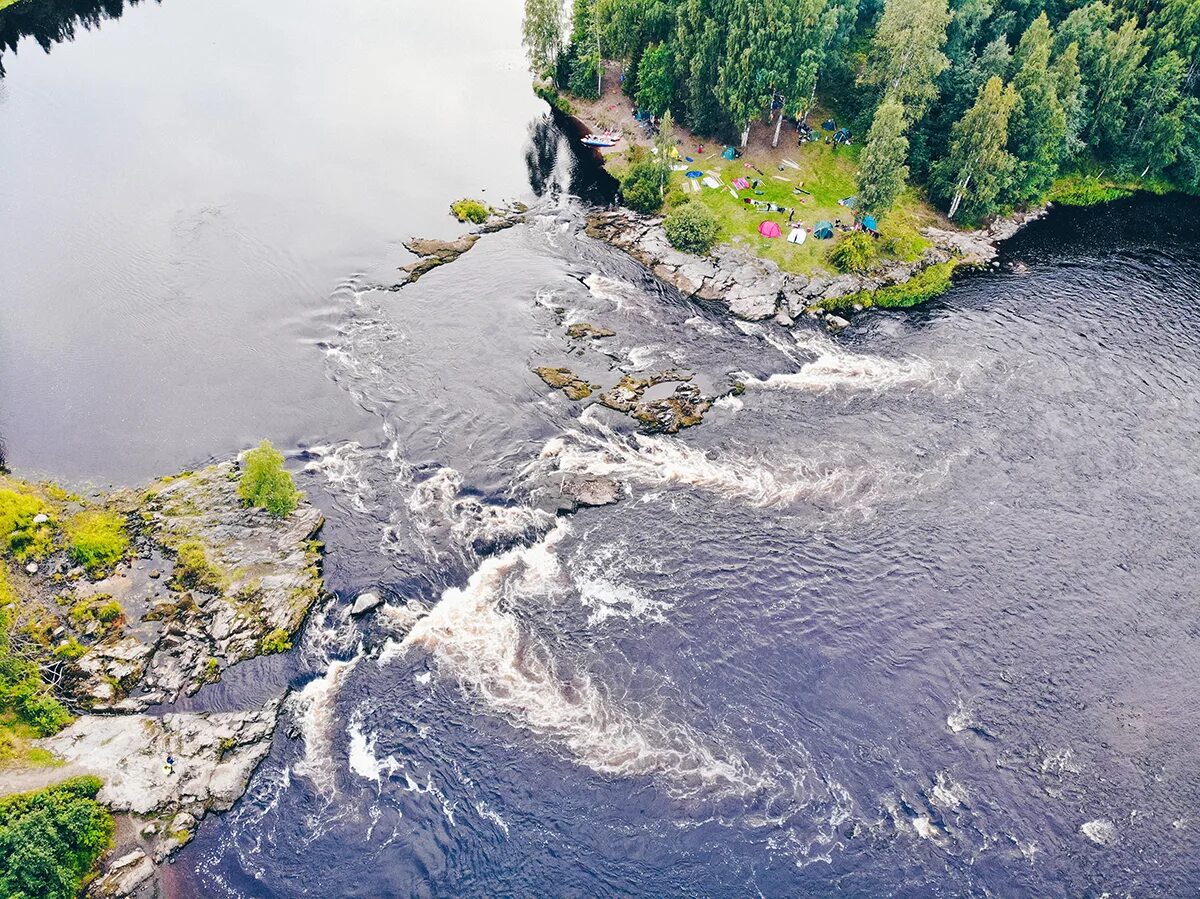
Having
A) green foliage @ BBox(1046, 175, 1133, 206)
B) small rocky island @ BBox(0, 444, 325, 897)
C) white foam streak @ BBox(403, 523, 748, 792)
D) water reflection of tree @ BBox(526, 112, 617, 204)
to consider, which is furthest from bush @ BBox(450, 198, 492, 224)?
green foliage @ BBox(1046, 175, 1133, 206)

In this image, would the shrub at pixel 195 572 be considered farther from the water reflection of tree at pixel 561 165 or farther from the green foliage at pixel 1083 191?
the green foliage at pixel 1083 191

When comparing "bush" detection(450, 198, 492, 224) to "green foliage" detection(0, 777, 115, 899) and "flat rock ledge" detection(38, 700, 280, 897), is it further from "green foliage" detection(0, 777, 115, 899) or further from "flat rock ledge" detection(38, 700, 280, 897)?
"green foliage" detection(0, 777, 115, 899)

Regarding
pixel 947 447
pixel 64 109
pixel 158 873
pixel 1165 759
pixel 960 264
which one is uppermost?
pixel 64 109

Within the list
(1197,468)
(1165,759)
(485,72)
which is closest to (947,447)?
(1197,468)

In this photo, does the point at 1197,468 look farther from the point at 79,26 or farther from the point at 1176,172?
the point at 79,26

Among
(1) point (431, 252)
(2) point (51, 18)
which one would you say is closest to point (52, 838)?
(1) point (431, 252)

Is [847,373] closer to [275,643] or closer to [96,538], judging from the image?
[275,643]
